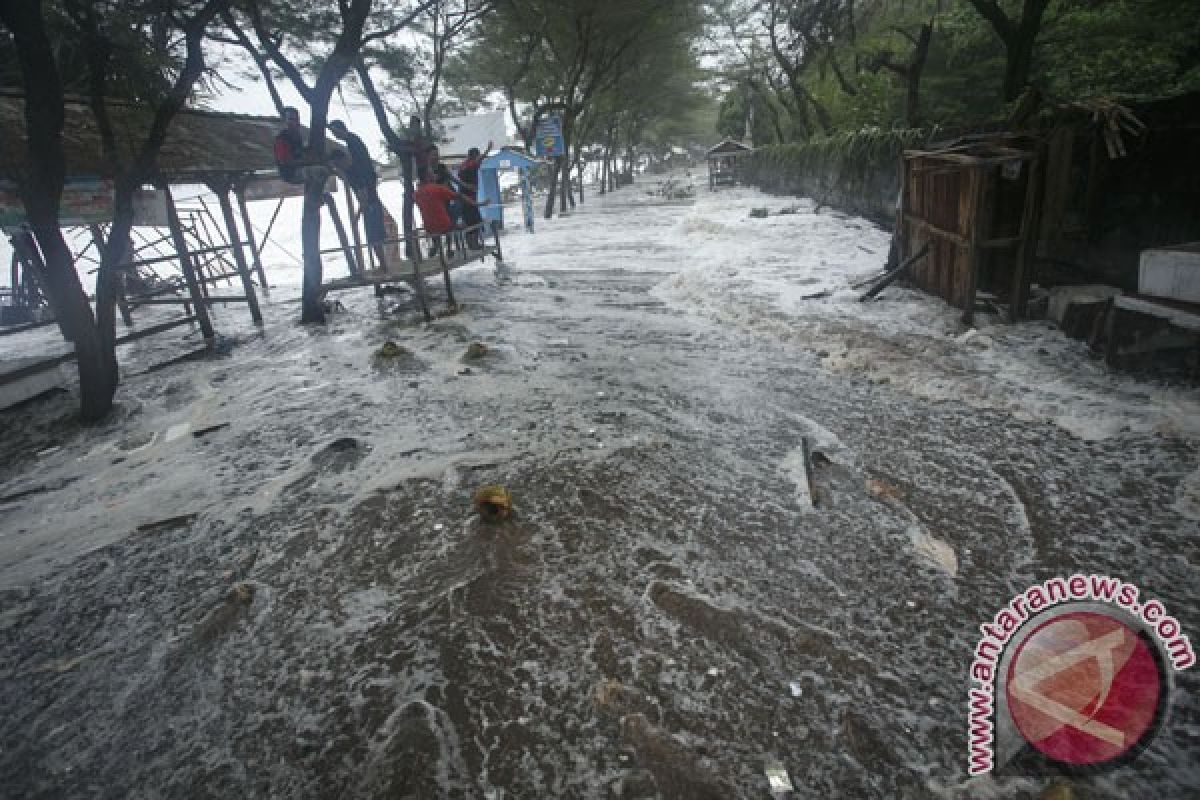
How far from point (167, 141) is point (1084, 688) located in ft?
39.2

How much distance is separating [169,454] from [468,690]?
4242 millimetres

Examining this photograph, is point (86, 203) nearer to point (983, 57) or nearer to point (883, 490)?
point (883, 490)

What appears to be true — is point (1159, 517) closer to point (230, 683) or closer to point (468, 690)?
point (468, 690)

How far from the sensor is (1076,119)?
5.82 metres

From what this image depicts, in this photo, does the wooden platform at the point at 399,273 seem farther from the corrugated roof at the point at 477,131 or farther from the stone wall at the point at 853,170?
the corrugated roof at the point at 477,131

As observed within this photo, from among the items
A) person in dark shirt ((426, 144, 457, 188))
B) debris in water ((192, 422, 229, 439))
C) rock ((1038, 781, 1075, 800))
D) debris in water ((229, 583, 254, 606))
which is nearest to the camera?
rock ((1038, 781, 1075, 800))

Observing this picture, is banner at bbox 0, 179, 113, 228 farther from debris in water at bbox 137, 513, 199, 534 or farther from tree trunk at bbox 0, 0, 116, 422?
debris in water at bbox 137, 513, 199, 534

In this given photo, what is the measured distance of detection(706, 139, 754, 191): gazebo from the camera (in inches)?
1401

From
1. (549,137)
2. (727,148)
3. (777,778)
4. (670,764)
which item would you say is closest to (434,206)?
(670,764)

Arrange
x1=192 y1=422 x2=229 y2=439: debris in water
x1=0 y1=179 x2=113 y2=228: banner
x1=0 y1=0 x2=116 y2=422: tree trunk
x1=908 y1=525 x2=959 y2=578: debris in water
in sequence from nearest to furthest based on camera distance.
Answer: x1=908 y1=525 x2=959 y2=578: debris in water < x1=0 y1=0 x2=116 y2=422: tree trunk < x1=192 y1=422 x2=229 y2=439: debris in water < x1=0 y1=179 x2=113 y2=228: banner

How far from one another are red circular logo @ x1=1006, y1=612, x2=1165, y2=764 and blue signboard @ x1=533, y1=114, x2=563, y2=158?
20.9 metres

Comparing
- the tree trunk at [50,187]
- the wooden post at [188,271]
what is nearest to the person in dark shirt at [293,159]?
the wooden post at [188,271]

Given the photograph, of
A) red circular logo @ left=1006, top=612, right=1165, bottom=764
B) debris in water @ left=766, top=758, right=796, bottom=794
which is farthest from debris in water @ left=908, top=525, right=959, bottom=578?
debris in water @ left=766, top=758, right=796, bottom=794

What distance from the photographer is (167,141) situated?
8828 mm
